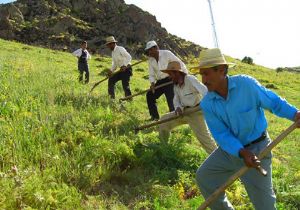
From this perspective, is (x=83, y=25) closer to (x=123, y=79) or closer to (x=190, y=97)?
(x=123, y=79)

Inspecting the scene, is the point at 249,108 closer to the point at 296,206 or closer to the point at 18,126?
the point at 296,206

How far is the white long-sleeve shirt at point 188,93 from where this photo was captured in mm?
7516

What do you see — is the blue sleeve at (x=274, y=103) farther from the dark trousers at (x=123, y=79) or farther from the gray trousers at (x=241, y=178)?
the dark trousers at (x=123, y=79)

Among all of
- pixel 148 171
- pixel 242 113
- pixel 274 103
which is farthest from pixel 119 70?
pixel 274 103

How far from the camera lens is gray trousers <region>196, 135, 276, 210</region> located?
15.3 feet

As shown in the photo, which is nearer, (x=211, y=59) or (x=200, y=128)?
(x=211, y=59)

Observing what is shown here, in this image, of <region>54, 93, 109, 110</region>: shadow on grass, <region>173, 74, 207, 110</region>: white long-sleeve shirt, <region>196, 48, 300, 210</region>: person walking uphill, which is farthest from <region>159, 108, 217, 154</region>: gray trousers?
<region>196, 48, 300, 210</region>: person walking uphill

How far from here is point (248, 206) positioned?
6172 mm

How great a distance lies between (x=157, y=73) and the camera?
1054cm

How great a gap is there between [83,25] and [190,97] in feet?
128

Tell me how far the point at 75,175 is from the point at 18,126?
3.64 feet

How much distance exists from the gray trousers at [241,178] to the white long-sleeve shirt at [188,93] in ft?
8.15

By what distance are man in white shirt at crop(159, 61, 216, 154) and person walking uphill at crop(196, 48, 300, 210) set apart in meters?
2.59

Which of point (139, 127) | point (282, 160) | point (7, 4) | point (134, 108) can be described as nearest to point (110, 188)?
point (139, 127)
